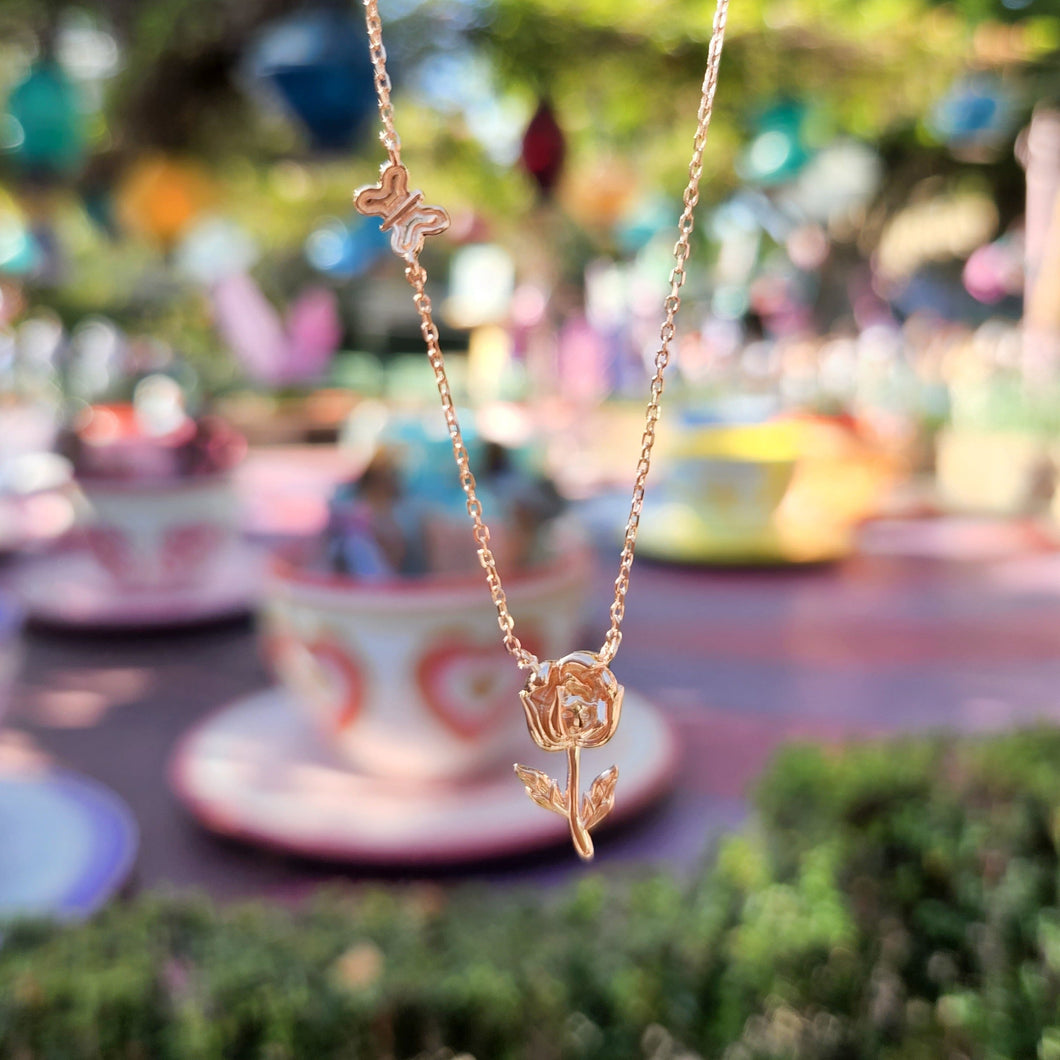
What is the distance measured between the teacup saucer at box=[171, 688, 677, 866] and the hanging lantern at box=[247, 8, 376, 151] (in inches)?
49.9

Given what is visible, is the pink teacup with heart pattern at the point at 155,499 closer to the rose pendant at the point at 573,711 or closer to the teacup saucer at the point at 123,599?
the teacup saucer at the point at 123,599

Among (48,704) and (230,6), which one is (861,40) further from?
(48,704)

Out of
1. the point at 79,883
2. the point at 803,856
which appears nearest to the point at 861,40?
the point at 803,856

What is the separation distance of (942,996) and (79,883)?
99cm

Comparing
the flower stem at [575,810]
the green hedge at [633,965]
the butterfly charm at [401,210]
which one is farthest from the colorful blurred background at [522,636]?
the butterfly charm at [401,210]

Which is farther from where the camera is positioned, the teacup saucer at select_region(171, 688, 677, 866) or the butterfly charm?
the teacup saucer at select_region(171, 688, 677, 866)

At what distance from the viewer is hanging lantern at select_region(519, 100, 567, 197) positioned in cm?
308

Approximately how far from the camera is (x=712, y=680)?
2738 millimetres

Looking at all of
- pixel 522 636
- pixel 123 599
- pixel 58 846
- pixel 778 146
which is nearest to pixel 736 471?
pixel 778 146

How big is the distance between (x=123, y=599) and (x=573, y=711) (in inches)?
108

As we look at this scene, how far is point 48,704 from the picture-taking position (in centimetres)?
249

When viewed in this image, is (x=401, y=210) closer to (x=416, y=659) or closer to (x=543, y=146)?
(x=416, y=659)

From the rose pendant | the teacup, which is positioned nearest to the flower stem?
the rose pendant

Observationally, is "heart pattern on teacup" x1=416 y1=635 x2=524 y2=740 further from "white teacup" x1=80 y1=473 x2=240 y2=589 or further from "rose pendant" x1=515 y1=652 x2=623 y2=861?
"white teacup" x1=80 y1=473 x2=240 y2=589
